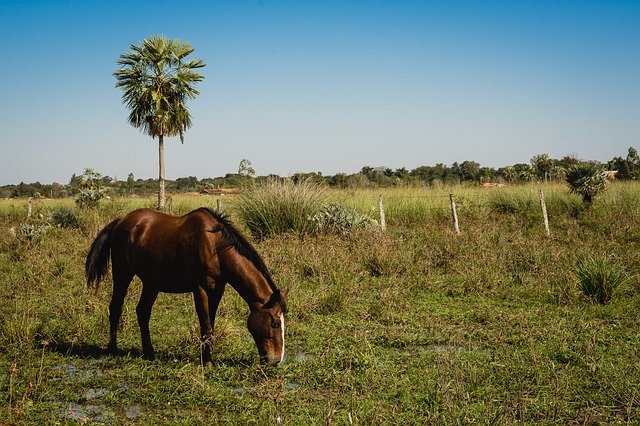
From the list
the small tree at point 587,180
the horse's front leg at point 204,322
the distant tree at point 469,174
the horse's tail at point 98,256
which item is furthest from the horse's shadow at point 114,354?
the distant tree at point 469,174

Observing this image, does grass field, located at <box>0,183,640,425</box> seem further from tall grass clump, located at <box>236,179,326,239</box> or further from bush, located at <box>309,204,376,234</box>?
tall grass clump, located at <box>236,179,326,239</box>

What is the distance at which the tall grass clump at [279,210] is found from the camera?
1431cm

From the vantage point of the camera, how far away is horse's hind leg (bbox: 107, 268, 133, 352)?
6.06m

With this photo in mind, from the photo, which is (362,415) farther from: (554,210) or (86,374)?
(554,210)

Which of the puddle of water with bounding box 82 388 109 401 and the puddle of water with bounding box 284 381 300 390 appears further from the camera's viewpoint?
the puddle of water with bounding box 284 381 300 390

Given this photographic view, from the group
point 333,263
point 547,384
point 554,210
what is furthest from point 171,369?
point 554,210

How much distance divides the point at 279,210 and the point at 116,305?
835 cm

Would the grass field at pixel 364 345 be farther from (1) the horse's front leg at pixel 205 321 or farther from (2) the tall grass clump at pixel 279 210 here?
(2) the tall grass clump at pixel 279 210

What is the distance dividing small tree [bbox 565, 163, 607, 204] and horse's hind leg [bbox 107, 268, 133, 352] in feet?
54.1

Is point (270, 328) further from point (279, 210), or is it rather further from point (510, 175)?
point (510, 175)

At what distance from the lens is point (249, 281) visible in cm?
532

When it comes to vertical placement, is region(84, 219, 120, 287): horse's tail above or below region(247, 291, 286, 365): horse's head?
above

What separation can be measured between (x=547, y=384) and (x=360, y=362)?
182 cm

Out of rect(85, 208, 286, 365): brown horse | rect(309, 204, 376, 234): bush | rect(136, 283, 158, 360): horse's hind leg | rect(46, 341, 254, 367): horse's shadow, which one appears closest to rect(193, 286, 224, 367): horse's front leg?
rect(85, 208, 286, 365): brown horse
